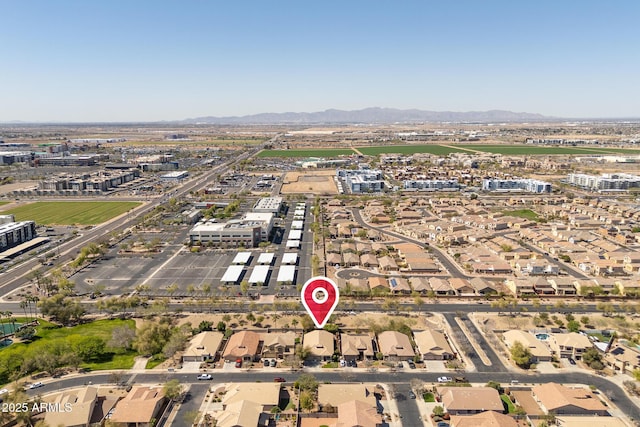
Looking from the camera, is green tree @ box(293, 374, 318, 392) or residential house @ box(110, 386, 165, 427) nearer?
residential house @ box(110, 386, 165, 427)

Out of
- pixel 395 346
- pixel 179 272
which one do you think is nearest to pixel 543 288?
pixel 395 346

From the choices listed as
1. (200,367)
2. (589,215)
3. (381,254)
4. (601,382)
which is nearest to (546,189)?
(589,215)

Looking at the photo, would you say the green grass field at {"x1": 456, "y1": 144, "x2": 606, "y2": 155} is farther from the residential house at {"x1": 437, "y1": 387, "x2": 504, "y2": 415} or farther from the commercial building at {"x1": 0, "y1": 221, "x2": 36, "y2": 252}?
the commercial building at {"x1": 0, "y1": 221, "x2": 36, "y2": 252}

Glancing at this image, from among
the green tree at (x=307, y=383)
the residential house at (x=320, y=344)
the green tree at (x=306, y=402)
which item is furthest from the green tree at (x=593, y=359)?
the green tree at (x=306, y=402)

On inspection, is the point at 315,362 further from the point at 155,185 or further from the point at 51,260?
the point at 155,185

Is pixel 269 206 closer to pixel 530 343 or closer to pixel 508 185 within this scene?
pixel 530 343

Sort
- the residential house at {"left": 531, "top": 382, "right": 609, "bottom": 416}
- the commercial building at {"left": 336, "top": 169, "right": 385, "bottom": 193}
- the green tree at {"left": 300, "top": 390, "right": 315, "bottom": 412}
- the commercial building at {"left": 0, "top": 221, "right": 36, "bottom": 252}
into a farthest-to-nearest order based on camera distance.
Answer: the commercial building at {"left": 336, "top": 169, "right": 385, "bottom": 193}, the commercial building at {"left": 0, "top": 221, "right": 36, "bottom": 252}, the green tree at {"left": 300, "top": 390, "right": 315, "bottom": 412}, the residential house at {"left": 531, "top": 382, "right": 609, "bottom": 416}

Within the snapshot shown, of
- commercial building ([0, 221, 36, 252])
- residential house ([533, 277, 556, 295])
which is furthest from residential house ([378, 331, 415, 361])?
commercial building ([0, 221, 36, 252])
